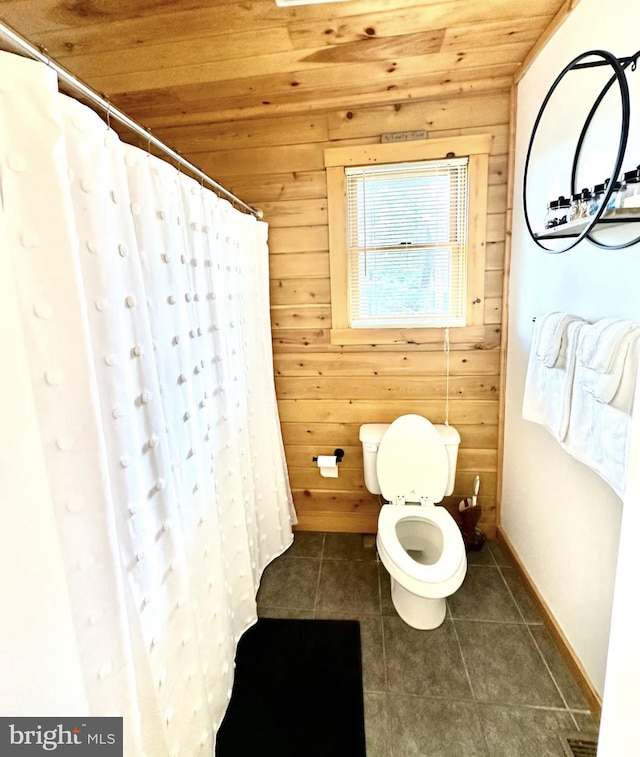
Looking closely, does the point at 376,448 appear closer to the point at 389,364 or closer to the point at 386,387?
the point at 386,387

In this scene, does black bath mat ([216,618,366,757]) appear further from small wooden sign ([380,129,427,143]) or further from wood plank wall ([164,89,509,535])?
small wooden sign ([380,129,427,143])

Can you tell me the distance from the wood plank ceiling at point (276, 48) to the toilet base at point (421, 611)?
86.9 inches

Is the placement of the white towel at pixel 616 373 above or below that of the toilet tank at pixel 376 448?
above

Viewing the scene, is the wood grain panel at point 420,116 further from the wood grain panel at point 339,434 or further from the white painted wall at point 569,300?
the wood grain panel at point 339,434

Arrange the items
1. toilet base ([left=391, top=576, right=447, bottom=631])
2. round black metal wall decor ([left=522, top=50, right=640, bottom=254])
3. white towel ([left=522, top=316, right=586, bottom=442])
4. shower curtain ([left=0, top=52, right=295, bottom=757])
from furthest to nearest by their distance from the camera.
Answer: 1. toilet base ([left=391, top=576, right=447, bottom=631])
2. white towel ([left=522, top=316, right=586, bottom=442])
3. round black metal wall decor ([left=522, top=50, right=640, bottom=254])
4. shower curtain ([left=0, top=52, right=295, bottom=757])

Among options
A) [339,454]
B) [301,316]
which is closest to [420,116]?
[301,316]

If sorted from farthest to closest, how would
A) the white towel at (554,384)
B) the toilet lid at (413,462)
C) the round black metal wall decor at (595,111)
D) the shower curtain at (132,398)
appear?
the toilet lid at (413,462)
the white towel at (554,384)
the round black metal wall decor at (595,111)
the shower curtain at (132,398)

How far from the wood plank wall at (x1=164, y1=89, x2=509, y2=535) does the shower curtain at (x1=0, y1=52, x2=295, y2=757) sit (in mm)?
536

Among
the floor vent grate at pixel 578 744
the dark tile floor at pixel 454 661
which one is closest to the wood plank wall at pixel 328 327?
the dark tile floor at pixel 454 661

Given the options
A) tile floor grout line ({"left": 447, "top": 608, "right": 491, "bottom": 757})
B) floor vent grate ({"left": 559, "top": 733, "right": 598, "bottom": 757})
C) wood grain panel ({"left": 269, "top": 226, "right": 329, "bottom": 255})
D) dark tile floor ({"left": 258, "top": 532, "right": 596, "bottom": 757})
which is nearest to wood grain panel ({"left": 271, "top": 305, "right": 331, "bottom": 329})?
wood grain panel ({"left": 269, "top": 226, "right": 329, "bottom": 255})

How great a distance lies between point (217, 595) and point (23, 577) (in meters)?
0.82

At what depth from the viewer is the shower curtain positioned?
0.64 meters

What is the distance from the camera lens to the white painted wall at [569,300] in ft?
3.62

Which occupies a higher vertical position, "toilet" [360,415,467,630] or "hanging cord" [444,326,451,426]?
"hanging cord" [444,326,451,426]
